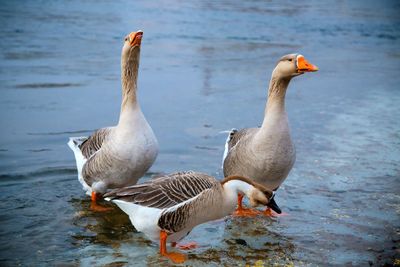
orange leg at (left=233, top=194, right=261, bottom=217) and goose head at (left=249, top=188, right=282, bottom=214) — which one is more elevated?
goose head at (left=249, top=188, right=282, bottom=214)

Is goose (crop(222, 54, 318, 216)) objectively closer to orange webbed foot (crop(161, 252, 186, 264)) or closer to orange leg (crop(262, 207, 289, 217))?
orange leg (crop(262, 207, 289, 217))

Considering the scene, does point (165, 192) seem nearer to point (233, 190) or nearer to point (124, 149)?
point (233, 190)

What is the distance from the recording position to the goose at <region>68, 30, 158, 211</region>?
5.47m

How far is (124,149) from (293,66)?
1843mm


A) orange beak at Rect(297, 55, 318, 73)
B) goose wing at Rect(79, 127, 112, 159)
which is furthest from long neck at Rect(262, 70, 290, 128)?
goose wing at Rect(79, 127, 112, 159)

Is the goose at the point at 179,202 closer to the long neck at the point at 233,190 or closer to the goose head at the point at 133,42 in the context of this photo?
the long neck at the point at 233,190

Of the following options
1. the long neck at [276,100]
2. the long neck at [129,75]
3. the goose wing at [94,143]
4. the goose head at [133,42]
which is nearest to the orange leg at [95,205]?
the goose wing at [94,143]

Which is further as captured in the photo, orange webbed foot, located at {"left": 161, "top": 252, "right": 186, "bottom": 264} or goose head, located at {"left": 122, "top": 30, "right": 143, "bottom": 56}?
goose head, located at {"left": 122, "top": 30, "right": 143, "bottom": 56}

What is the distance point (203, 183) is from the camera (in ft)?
15.4

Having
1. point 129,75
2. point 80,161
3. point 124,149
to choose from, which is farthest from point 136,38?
point 80,161

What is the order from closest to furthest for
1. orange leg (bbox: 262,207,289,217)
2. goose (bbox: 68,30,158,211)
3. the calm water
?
1. the calm water
2. goose (bbox: 68,30,158,211)
3. orange leg (bbox: 262,207,289,217)

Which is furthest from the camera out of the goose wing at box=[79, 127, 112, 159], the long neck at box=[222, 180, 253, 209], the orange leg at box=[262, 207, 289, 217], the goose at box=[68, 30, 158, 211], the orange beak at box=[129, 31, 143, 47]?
the goose wing at box=[79, 127, 112, 159]

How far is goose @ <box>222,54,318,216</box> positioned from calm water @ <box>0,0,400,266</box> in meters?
0.45

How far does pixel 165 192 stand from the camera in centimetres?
462
